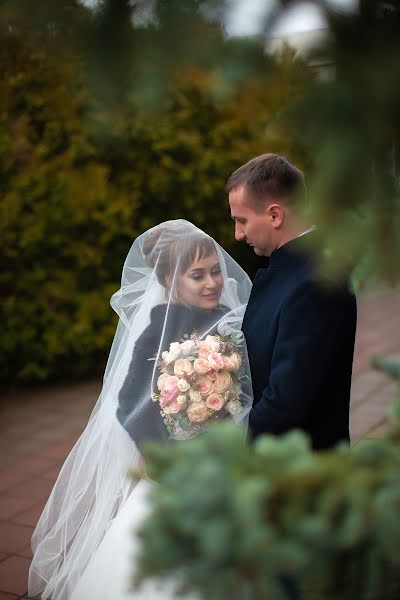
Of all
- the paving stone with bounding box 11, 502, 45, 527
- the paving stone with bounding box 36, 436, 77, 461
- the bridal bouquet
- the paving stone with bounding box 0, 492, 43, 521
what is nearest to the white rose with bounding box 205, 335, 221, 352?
the bridal bouquet

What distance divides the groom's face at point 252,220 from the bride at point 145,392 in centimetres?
31

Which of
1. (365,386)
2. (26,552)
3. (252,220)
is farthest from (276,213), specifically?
(365,386)

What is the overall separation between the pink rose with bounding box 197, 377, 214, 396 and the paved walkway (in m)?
1.04

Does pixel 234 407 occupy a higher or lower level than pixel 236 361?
lower

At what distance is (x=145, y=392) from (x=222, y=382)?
14.6 inches

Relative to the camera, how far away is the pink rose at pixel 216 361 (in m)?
2.40

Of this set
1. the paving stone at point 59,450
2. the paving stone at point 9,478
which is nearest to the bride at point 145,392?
the paving stone at point 9,478

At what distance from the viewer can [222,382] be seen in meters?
2.41

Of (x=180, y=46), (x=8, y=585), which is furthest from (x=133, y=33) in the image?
(x=8, y=585)

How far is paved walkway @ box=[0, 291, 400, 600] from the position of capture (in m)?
3.55

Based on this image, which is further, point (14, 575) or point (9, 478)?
point (9, 478)

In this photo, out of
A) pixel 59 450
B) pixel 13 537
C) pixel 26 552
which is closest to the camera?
pixel 26 552

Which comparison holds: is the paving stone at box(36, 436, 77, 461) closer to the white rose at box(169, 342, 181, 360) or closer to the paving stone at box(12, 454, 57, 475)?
the paving stone at box(12, 454, 57, 475)

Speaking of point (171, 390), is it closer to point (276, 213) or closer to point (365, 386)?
point (276, 213)
